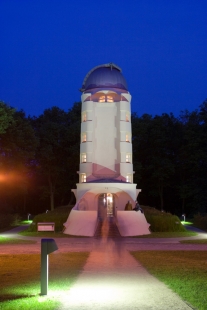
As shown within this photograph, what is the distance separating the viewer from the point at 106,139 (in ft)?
123

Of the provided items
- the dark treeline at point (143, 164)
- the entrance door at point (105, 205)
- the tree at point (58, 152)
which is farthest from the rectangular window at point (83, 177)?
the tree at point (58, 152)

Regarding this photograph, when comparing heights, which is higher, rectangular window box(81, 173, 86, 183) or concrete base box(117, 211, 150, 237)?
rectangular window box(81, 173, 86, 183)

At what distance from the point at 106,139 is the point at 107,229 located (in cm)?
991

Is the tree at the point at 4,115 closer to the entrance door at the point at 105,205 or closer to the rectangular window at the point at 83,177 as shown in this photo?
the rectangular window at the point at 83,177

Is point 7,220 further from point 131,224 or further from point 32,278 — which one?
point 32,278

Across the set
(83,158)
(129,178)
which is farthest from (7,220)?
(129,178)

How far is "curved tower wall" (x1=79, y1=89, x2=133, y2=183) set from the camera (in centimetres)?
3706

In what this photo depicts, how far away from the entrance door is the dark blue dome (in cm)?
1032

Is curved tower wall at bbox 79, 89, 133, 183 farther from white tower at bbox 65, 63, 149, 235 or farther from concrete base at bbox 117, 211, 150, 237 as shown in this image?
concrete base at bbox 117, 211, 150, 237

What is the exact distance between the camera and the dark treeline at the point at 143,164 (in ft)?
177

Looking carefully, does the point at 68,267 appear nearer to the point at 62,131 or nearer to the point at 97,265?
the point at 97,265

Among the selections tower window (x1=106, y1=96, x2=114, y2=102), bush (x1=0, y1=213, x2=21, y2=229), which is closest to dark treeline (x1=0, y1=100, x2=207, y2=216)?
bush (x1=0, y1=213, x2=21, y2=229)

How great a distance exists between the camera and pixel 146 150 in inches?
2355

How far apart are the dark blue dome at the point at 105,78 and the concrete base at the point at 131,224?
12.8 meters
